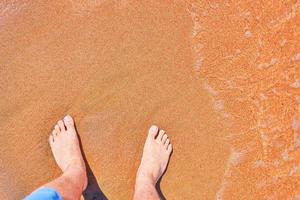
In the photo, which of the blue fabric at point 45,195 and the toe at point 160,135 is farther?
the toe at point 160,135

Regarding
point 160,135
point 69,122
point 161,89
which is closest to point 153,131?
point 160,135

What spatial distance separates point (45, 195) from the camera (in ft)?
7.75

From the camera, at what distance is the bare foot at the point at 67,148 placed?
269 centimetres

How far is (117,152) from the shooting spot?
2.73 m

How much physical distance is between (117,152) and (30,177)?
0.61 metres

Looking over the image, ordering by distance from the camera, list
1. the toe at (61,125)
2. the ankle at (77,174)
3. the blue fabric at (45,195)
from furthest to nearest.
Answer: the toe at (61,125) → the ankle at (77,174) → the blue fabric at (45,195)

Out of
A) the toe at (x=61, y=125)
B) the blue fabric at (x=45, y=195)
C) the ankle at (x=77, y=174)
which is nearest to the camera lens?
the blue fabric at (x=45, y=195)

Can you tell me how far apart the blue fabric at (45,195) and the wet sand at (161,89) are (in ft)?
1.10

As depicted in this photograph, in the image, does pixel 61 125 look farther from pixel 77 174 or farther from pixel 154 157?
pixel 154 157

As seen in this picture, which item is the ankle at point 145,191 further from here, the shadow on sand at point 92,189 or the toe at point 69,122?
the toe at point 69,122

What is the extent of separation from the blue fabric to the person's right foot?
579 millimetres

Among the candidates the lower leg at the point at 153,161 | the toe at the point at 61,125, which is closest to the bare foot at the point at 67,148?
the toe at the point at 61,125

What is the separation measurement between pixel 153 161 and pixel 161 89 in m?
0.51

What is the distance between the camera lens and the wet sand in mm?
2635
